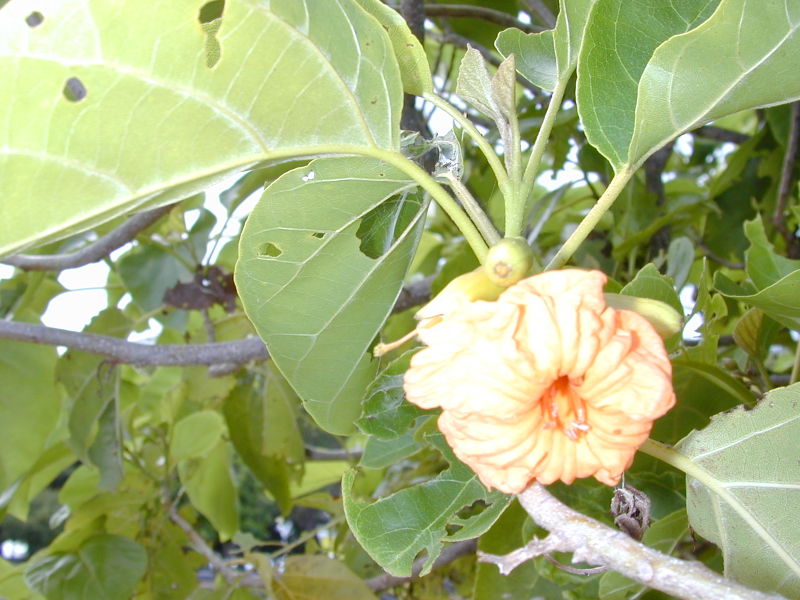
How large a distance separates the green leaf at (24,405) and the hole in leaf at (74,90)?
109 centimetres

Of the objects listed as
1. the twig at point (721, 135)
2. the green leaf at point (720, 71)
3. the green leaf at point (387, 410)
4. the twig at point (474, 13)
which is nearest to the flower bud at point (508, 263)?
the green leaf at point (720, 71)

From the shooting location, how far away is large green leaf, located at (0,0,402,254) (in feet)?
1.82

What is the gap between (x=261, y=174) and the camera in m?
1.45

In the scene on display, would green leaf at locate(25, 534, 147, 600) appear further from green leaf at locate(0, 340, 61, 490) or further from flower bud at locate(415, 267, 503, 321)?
flower bud at locate(415, 267, 503, 321)

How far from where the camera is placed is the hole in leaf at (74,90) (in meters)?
0.57

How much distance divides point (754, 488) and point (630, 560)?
0.93ft

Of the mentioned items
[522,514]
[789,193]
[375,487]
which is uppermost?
[789,193]

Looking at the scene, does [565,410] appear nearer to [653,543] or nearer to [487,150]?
[487,150]

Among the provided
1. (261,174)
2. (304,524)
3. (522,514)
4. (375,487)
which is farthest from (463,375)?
(304,524)

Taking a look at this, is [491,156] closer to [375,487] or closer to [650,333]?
[650,333]

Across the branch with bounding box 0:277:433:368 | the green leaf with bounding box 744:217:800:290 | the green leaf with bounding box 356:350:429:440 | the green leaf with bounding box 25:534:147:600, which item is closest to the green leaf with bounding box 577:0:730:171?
the green leaf with bounding box 356:350:429:440

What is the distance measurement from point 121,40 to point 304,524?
18.7 feet

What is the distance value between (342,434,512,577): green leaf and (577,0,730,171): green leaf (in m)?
0.35

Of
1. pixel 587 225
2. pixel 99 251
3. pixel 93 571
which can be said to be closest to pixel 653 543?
pixel 587 225
